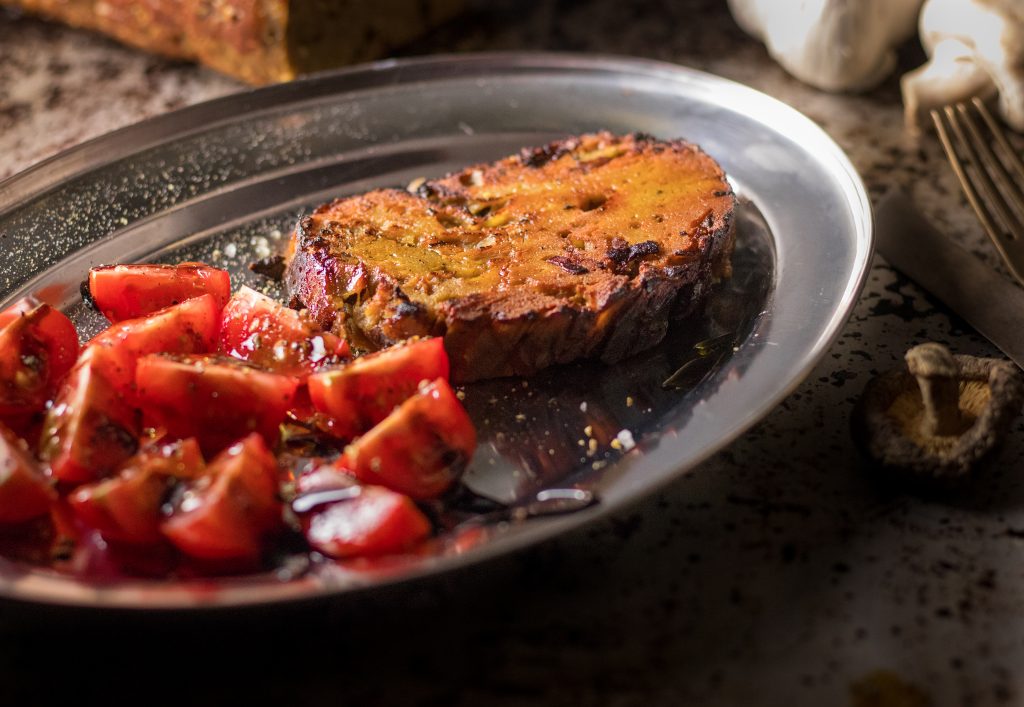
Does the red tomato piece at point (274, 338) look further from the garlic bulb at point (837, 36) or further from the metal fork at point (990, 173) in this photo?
the garlic bulb at point (837, 36)

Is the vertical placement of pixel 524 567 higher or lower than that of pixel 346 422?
lower

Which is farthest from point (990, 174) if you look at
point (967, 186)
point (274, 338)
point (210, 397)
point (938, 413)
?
point (210, 397)

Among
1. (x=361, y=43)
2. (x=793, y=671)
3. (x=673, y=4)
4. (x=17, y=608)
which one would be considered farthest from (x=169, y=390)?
(x=673, y=4)

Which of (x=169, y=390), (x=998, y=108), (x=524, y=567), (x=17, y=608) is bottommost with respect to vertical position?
(x=998, y=108)

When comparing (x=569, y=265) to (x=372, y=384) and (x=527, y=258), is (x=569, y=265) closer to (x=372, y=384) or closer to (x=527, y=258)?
(x=527, y=258)

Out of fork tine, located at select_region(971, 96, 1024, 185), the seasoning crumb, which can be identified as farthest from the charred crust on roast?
fork tine, located at select_region(971, 96, 1024, 185)

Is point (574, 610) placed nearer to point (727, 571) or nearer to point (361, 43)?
point (727, 571)

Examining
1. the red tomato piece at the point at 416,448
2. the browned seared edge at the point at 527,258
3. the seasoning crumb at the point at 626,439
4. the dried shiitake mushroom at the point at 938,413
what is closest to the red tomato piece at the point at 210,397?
the red tomato piece at the point at 416,448
